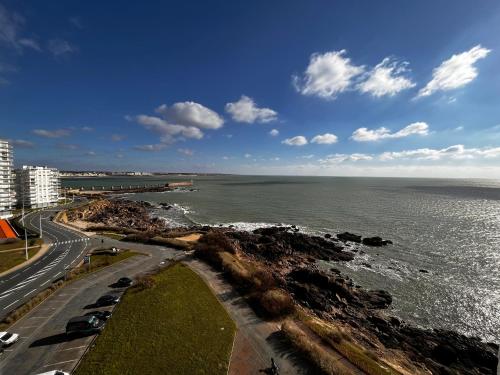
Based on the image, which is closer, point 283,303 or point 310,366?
point 310,366

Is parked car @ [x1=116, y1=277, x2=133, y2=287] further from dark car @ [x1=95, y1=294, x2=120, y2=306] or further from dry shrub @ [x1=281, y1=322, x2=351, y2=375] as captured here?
dry shrub @ [x1=281, y1=322, x2=351, y2=375]

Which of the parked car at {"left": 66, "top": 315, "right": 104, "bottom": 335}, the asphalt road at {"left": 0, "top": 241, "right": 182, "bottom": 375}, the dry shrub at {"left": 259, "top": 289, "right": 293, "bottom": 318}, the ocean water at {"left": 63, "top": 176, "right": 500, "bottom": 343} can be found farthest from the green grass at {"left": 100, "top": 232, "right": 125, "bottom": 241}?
the dry shrub at {"left": 259, "top": 289, "right": 293, "bottom": 318}

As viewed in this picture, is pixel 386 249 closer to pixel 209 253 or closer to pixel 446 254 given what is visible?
pixel 446 254

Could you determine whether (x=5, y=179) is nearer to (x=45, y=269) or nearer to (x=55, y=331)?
(x=45, y=269)

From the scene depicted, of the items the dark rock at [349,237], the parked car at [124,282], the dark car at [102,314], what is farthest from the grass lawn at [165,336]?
the dark rock at [349,237]

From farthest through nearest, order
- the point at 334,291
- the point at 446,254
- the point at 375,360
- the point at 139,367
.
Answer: the point at 446,254 < the point at 334,291 < the point at 375,360 < the point at 139,367

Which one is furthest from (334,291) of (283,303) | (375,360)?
(375,360)

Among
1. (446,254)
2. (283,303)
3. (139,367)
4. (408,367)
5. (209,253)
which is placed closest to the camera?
(139,367)
